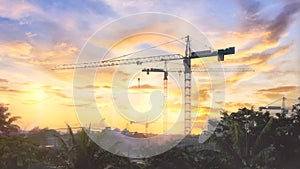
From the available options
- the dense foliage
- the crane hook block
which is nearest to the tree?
the dense foliage

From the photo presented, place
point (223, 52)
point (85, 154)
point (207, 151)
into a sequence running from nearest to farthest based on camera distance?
point (85, 154) → point (207, 151) → point (223, 52)

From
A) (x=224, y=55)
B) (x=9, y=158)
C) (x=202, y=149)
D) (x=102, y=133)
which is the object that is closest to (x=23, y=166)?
(x=9, y=158)

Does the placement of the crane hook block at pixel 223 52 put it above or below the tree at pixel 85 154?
above

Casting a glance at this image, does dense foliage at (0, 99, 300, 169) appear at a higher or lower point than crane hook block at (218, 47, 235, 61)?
lower

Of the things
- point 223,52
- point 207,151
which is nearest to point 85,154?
point 207,151

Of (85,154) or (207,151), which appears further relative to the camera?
(207,151)

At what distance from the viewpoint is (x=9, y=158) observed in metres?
15.3

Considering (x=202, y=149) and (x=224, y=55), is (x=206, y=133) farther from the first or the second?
(x=224, y=55)

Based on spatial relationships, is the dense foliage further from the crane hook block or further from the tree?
the crane hook block

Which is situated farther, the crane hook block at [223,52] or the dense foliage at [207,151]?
the crane hook block at [223,52]

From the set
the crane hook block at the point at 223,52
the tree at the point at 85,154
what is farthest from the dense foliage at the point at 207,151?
the crane hook block at the point at 223,52

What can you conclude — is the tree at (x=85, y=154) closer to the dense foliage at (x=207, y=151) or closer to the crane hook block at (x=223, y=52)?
the dense foliage at (x=207, y=151)

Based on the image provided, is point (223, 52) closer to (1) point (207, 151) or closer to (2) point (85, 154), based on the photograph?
(1) point (207, 151)

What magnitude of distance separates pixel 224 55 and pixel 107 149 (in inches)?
1224
